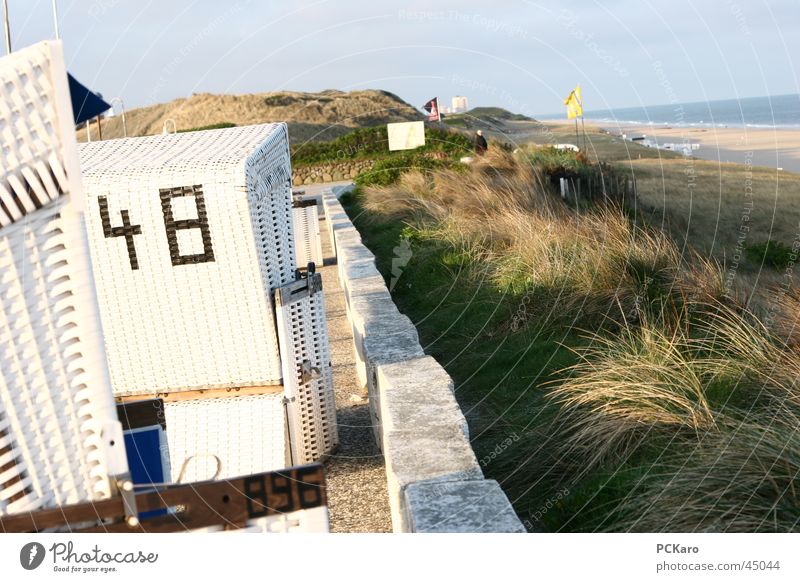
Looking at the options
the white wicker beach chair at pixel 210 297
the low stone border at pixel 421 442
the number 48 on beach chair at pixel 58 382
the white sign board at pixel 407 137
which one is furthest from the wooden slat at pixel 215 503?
the white sign board at pixel 407 137

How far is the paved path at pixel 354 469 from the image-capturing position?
3821mm

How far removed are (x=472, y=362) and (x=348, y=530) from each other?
2070 millimetres

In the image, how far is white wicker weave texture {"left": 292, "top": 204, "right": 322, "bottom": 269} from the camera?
32.6 ft

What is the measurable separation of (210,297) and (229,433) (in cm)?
64

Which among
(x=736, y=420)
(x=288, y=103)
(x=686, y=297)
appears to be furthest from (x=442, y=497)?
(x=288, y=103)

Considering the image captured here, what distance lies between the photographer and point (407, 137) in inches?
858

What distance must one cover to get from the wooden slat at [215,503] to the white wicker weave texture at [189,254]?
1.95 m

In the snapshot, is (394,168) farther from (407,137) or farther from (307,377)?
(307,377)

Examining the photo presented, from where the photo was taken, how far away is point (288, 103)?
1644 inches

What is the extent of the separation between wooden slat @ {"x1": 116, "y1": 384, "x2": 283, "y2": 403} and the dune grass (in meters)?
0.98

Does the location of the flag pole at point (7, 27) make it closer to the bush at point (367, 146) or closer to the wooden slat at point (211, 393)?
the wooden slat at point (211, 393)

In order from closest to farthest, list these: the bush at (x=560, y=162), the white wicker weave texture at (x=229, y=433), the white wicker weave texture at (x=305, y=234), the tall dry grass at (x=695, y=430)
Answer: the tall dry grass at (x=695, y=430) → the white wicker weave texture at (x=229, y=433) → the white wicker weave texture at (x=305, y=234) → the bush at (x=560, y=162)
